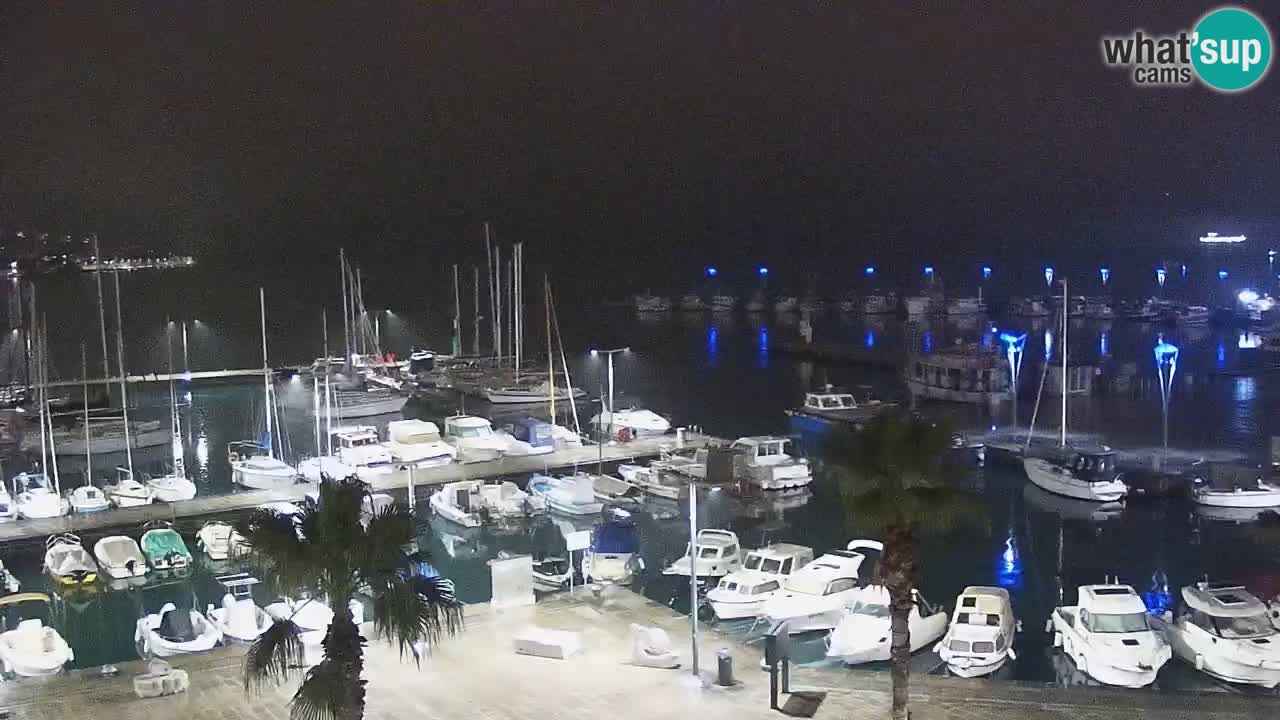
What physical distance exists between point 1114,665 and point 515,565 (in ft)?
32.6

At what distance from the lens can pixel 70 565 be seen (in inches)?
1179

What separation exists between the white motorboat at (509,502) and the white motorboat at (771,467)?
23.3ft

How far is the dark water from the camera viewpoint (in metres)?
29.4

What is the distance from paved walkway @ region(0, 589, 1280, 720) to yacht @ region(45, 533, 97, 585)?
12425 millimetres

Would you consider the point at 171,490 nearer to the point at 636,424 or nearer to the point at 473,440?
the point at 473,440

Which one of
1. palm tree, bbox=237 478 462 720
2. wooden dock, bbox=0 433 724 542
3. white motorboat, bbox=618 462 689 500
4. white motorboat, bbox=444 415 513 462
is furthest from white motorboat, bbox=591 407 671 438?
palm tree, bbox=237 478 462 720

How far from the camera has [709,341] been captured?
4395 inches

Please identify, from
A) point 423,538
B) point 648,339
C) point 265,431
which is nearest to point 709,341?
point 648,339

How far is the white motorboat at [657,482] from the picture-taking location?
3900 centimetres

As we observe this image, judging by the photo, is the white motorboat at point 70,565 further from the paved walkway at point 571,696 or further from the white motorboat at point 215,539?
the paved walkway at point 571,696

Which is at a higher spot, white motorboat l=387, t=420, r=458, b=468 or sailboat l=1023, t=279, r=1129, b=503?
white motorboat l=387, t=420, r=458, b=468

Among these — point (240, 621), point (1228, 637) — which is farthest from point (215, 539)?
point (1228, 637)

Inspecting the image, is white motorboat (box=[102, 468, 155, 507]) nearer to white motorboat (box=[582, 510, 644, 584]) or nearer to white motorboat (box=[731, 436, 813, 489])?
white motorboat (box=[582, 510, 644, 584])

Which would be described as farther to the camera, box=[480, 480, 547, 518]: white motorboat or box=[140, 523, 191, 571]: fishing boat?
box=[480, 480, 547, 518]: white motorboat
